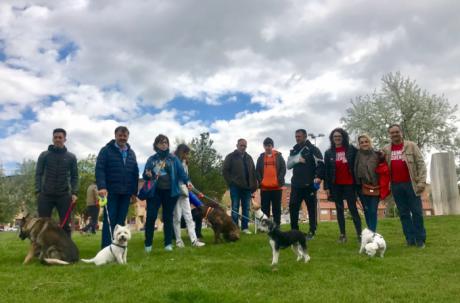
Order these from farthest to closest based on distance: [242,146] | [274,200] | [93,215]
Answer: [93,215]
[242,146]
[274,200]

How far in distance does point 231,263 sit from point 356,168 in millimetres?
3730

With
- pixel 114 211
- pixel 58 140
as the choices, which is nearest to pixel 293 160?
pixel 114 211

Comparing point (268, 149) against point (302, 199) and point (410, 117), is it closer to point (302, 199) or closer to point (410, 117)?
point (302, 199)

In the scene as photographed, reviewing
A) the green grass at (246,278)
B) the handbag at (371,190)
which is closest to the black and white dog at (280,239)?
the green grass at (246,278)

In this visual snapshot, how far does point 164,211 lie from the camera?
878cm

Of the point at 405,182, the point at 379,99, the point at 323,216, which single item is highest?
the point at 379,99

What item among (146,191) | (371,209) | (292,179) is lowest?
(371,209)

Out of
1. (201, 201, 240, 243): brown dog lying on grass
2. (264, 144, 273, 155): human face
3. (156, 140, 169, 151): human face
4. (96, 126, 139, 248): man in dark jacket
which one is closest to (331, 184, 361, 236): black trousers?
(264, 144, 273, 155): human face

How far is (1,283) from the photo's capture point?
594 cm

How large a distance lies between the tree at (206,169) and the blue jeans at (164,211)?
22544 mm

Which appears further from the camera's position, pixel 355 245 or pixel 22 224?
pixel 355 245

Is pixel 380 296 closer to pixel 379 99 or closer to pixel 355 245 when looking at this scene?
pixel 355 245

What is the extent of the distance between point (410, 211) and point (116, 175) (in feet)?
20.7

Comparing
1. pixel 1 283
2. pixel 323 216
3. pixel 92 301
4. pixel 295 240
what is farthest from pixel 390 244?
pixel 323 216
